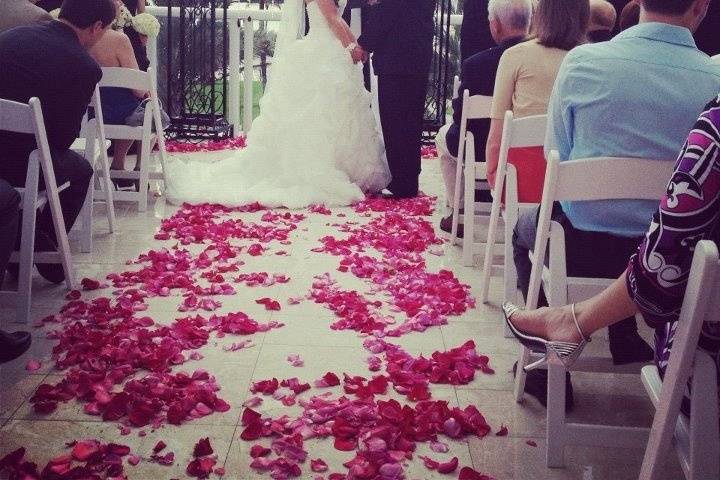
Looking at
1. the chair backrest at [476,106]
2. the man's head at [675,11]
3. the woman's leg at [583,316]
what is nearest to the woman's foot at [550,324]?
the woman's leg at [583,316]

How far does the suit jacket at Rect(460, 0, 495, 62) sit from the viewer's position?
528cm

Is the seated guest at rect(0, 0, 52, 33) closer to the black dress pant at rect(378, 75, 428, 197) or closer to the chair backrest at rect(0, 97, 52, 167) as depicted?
the chair backrest at rect(0, 97, 52, 167)

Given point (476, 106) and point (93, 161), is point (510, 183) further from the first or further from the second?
point (93, 161)

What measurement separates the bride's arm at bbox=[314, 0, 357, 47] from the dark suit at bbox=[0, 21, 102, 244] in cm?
259

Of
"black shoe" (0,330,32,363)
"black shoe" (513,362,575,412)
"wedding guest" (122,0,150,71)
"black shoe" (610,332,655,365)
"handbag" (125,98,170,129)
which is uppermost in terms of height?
"wedding guest" (122,0,150,71)

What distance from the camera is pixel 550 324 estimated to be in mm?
2070

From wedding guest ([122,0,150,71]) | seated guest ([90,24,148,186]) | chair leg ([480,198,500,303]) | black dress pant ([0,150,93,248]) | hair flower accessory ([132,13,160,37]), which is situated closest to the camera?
chair leg ([480,198,500,303])

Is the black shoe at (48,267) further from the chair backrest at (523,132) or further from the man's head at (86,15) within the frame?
the chair backrest at (523,132)

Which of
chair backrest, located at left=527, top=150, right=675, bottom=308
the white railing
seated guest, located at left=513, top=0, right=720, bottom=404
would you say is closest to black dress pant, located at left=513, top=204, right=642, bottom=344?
seated guest, located at left=513, top=0, right=720, bottom=404

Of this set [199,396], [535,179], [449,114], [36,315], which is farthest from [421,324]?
[449,114]

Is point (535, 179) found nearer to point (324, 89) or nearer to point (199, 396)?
point (199, 396)

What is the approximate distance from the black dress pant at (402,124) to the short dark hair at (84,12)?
233 centimetres

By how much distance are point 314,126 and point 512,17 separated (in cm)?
211

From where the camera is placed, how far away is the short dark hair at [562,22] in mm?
3373
